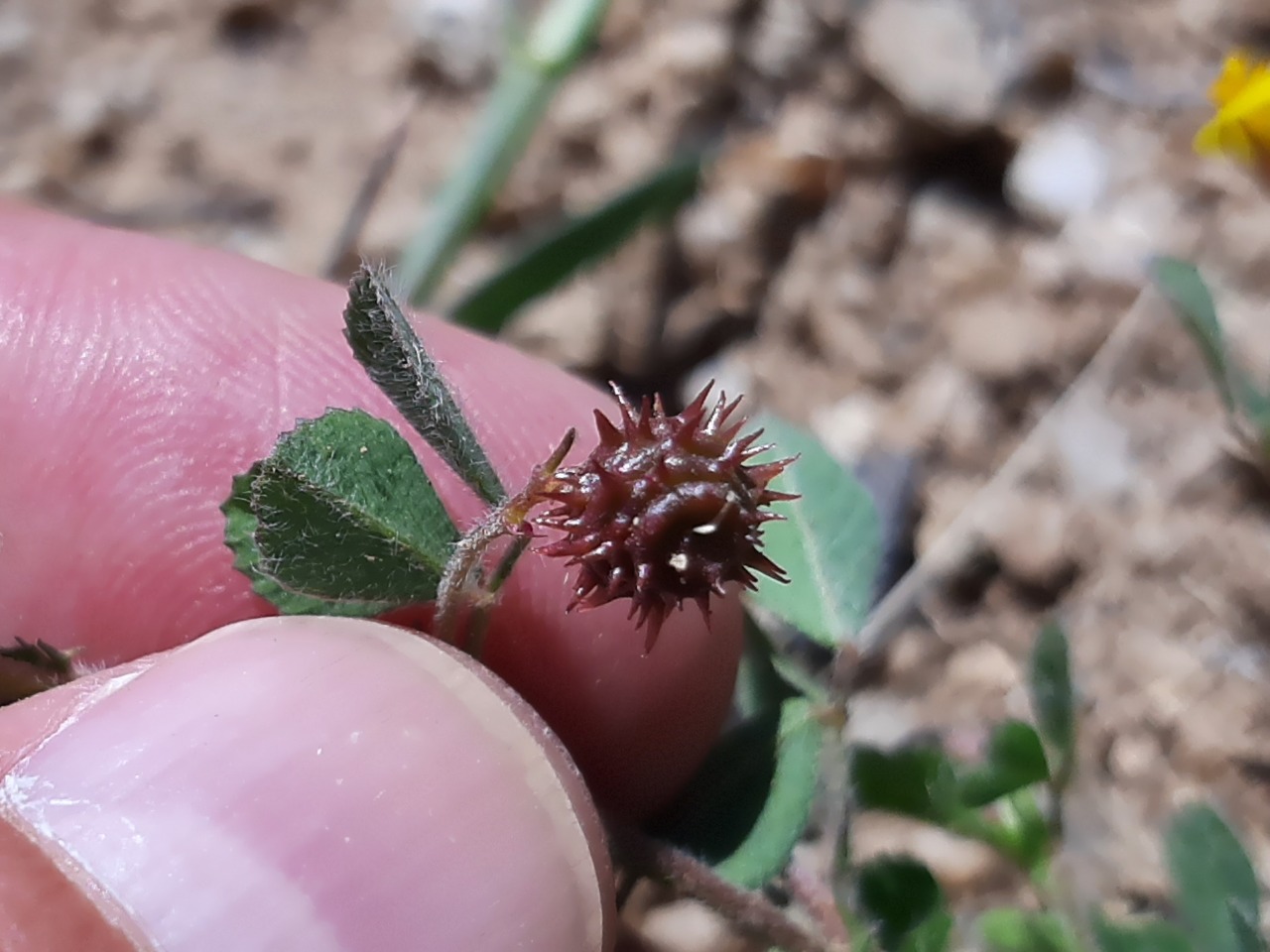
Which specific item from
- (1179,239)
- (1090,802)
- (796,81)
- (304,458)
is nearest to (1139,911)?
(1090,802)

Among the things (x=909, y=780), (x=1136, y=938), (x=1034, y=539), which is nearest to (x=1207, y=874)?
(x=1136, y=938)

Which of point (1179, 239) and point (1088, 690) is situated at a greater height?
point (1179, 239)

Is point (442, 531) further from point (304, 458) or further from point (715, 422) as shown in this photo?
point (715, 422)

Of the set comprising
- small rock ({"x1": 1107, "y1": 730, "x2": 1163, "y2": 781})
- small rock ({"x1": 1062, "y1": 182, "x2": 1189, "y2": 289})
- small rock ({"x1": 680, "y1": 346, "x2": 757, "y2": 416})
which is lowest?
small rock ({"x1": 1107, "y1": 730, "x2": 1163, "y2": 781})

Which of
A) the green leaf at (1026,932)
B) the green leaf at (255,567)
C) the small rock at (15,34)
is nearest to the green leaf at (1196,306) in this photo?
the green leaf at (1026,932)

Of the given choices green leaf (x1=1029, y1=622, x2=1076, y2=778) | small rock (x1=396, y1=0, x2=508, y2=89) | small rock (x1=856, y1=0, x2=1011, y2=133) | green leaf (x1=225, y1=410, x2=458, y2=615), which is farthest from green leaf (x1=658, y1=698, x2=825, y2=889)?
small rock (x1=396, y1=0, x2=508, y2=89)

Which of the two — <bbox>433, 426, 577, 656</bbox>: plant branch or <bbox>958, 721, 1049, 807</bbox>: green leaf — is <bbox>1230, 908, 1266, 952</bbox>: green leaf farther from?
<bbox>433, 426, 577, 656</bbox>: plant branch

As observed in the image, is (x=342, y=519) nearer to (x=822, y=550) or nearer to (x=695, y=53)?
(x=822, y=550)

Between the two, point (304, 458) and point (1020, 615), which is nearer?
point (304, 458)
